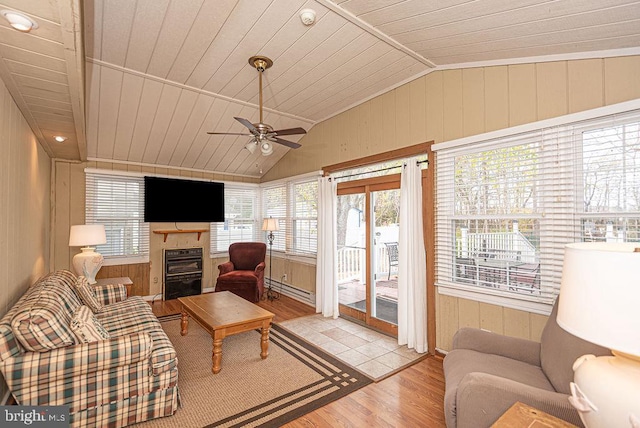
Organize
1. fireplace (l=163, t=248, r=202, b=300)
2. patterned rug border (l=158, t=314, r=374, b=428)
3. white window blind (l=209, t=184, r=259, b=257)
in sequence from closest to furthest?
patterned rug border (l=158, t=314, r=374, b=428), fireplace (l=163, t=248, r=202, b=300), white window blind (l=209, t=184, r=259, b=257)

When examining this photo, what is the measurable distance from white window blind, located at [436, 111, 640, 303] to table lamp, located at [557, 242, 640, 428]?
1.72m

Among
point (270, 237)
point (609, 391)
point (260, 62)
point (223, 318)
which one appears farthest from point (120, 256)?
point (609, 391)

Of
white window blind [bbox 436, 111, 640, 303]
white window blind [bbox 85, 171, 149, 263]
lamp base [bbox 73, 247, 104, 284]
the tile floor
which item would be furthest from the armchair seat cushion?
white window blind [bbox 436, 111, 640, 303]

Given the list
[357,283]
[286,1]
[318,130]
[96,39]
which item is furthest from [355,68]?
[357,283]

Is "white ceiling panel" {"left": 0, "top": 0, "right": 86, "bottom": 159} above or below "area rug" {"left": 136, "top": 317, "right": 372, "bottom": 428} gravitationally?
above

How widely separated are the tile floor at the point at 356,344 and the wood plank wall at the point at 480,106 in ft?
1.73

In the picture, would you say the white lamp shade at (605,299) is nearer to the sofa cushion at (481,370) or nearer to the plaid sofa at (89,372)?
the sofa cushion at (481,370)

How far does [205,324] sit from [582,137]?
370cm

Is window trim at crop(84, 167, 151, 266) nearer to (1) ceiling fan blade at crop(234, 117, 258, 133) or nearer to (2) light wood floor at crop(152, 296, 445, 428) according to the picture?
(1) ceiling fan blade at crop(234, 117, 258, 133)

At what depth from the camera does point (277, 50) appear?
2941mm

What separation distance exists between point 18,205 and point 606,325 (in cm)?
415

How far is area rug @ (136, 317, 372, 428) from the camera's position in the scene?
7.54ft

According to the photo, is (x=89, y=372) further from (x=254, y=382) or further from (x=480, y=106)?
(x=480, y=106)

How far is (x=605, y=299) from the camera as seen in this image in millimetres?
937
